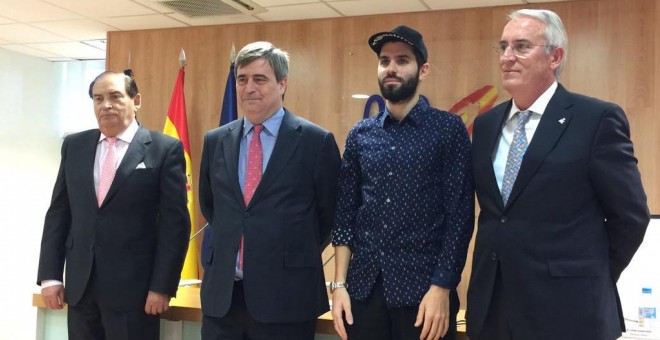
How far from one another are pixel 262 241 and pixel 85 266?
74 centimetres

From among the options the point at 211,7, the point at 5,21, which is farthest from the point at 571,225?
the point at 5,21

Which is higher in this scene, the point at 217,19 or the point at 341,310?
the point at 217,19

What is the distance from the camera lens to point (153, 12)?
5.73 metres

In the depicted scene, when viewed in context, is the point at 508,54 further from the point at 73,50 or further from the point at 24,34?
the point at 73,50

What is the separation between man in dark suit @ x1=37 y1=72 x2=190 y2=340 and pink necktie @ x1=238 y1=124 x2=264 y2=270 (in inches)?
15.4

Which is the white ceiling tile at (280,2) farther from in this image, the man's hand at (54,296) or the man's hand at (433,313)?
the man's hand at (433,313)

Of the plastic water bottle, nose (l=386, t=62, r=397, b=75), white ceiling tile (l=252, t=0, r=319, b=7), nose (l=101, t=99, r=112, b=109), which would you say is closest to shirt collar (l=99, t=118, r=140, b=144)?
nose (l=101, t=99, r=112, b=109)

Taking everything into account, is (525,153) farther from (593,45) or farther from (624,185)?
(593,45)

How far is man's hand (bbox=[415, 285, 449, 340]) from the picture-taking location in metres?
1.91

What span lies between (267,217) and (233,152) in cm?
28

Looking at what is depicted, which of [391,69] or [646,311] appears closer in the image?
[391,69]

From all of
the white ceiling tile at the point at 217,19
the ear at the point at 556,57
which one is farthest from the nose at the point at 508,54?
the white ceiling tile at the point at 217,19

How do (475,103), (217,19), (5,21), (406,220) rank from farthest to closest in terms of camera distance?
(5,21) < (217,19) < (475,103) < (406,220)

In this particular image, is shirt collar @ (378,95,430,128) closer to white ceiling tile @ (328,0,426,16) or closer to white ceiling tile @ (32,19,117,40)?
white ceiling tile @ (328,0,426,16)
